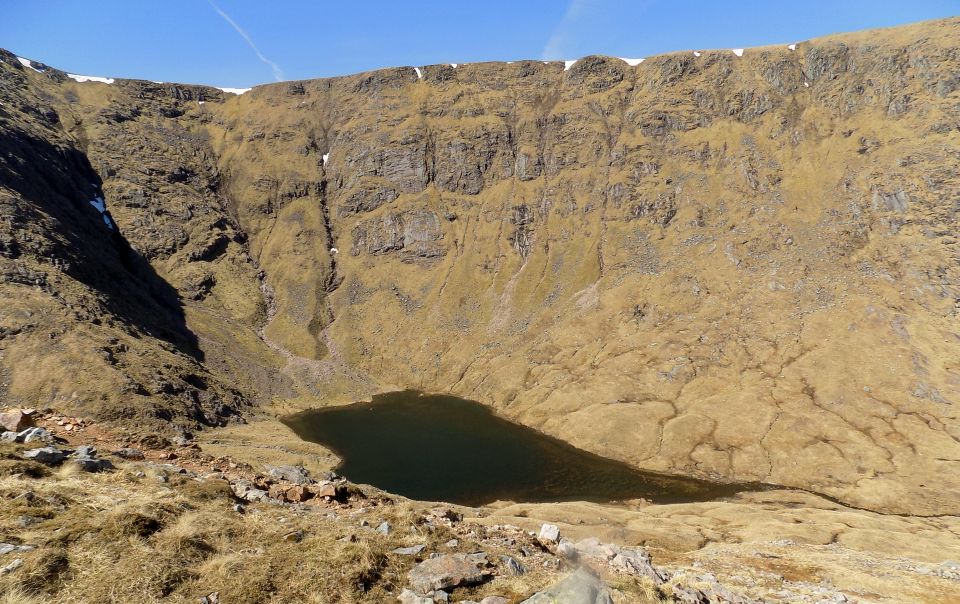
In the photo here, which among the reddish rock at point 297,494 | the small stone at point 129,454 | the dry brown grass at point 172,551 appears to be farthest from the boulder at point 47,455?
the reddish rock at point 297,494

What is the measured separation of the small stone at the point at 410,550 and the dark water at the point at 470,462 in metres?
56.9

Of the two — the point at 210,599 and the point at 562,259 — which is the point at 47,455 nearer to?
the point at 210,599

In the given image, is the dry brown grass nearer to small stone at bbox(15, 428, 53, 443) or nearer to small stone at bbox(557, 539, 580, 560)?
small stone at bbox(557, 539, 580, 560)

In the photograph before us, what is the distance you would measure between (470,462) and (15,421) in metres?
69.2

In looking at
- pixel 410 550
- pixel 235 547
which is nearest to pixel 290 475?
pixel 235 547

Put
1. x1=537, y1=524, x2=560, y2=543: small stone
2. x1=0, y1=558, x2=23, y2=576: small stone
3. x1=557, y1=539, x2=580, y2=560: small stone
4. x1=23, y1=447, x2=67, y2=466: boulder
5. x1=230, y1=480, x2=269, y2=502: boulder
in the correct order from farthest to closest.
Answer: x1=537, y1=524, x2=560, y2=543: small stone < x1=230, y1=480, x2=269, y2=502: boulder < x1=557, y1=539, x2=580, y2=560: small stone < x1=23, y1=447, x2=67, y2=466: boulder < x1=0, y1=558, x2=23, y2=576: small stone

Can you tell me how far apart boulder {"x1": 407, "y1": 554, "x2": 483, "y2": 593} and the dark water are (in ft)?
192

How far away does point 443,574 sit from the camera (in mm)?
12000

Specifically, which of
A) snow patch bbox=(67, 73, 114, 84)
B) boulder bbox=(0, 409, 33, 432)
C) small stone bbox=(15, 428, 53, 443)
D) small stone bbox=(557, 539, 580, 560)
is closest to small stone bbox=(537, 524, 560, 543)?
small stone bbox=(557, 539, 580, 560)

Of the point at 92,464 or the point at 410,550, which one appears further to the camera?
the point at 92,464

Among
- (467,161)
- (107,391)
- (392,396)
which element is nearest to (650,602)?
(107,391)

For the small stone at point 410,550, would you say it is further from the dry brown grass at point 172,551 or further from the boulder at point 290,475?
the boulder at point 290,475

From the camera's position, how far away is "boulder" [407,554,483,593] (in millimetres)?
11533

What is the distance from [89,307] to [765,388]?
13686cm
